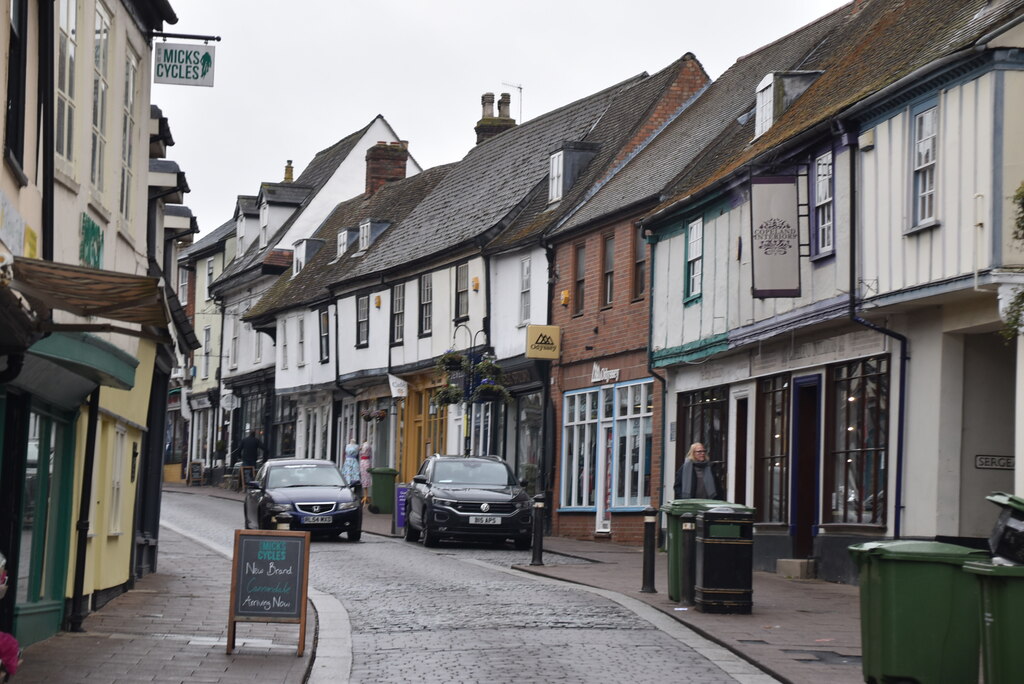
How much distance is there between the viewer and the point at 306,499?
27984mm

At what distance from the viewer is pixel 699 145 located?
95.7 ft

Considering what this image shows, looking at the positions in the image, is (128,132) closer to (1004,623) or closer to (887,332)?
(887,332)

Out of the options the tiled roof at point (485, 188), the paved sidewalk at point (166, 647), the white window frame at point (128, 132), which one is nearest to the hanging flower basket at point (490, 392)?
the tiled roof at point (485, 188)

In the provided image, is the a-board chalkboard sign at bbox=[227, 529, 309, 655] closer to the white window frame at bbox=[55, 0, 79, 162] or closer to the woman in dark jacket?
the white window frame at bbox=[55, 0, 79, 162]

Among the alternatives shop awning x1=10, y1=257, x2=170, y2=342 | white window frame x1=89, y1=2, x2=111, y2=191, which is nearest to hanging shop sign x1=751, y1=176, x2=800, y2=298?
white window frame x1=89, y1=2, x2=111, y2=191

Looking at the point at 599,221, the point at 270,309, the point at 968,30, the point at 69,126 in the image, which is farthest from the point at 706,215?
the point at 270,309

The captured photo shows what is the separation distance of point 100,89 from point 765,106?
1364 cm

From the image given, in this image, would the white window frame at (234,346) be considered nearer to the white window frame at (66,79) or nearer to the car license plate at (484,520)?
the car license plate at (484,520)

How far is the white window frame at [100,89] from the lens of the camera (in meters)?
14.3

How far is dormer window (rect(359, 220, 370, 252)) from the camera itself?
4691 cm

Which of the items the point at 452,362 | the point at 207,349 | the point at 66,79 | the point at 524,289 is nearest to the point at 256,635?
the point at 66,79

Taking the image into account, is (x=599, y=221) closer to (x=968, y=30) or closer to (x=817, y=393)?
(x=817, y=393)

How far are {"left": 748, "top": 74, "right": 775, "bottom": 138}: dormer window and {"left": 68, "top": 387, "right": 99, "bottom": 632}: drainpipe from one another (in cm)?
1382

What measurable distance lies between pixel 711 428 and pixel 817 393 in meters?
4.27
